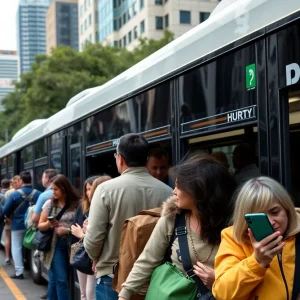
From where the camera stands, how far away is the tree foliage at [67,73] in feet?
103

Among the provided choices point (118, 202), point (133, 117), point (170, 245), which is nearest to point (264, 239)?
point (170, 245)

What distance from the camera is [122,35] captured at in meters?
64.6

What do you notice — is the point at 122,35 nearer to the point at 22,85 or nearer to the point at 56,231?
the point at 22,85

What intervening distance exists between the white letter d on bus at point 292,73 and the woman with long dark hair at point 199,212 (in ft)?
1.88

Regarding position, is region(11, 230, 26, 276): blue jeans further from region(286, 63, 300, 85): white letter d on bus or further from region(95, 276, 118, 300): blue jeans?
region(286, 63, 300, 85): white letter d on bus

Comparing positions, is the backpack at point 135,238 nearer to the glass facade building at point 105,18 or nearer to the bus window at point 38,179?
the bus window at point 38,179

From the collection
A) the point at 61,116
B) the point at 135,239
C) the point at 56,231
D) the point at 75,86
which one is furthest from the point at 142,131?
the point at 75,86

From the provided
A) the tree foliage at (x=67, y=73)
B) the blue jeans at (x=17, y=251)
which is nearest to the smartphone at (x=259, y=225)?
the blue jeans at (x=17, y=251)

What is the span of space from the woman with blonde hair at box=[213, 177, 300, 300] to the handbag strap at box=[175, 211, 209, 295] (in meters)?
0.43

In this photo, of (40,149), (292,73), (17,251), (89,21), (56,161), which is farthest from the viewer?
(89,21)

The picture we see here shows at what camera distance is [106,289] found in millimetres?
4348

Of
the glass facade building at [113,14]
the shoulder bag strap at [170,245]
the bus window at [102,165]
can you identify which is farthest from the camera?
the glass facade building at [113,14]

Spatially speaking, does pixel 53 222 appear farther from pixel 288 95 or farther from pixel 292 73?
pixel 292 73

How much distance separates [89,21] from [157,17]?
23.3 m
